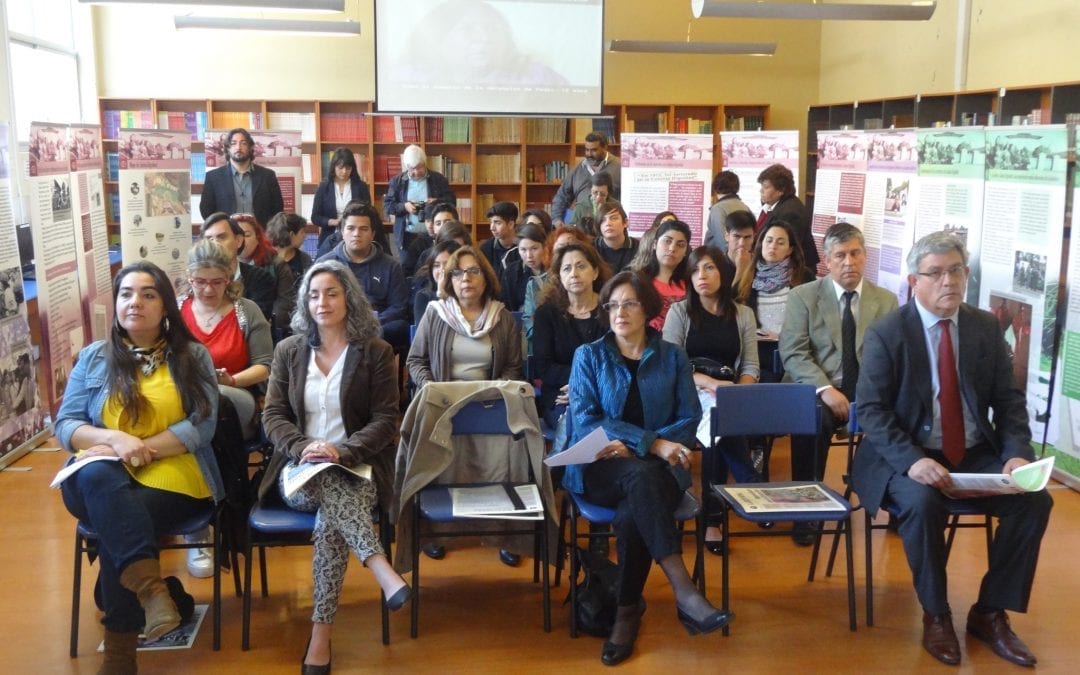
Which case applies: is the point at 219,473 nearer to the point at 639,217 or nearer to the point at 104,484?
the point at 104,484

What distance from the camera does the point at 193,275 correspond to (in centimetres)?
387

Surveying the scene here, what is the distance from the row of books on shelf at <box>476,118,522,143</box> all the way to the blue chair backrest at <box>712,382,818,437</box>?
7.31m

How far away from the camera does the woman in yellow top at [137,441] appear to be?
9.59 ft

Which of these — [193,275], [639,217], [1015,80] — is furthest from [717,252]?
[1015,80]

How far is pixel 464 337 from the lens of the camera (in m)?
4.20

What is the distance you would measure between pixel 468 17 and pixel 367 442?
620 centimetres

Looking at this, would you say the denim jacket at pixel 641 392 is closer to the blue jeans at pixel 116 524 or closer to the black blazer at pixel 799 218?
the blue jeans at pixel 116 524

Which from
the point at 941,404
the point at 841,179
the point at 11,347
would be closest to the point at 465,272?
the point at 941,404

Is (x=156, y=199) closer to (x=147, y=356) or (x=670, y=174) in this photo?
(x=147, y=356)

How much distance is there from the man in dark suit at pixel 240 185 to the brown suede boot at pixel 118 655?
4.67 meters

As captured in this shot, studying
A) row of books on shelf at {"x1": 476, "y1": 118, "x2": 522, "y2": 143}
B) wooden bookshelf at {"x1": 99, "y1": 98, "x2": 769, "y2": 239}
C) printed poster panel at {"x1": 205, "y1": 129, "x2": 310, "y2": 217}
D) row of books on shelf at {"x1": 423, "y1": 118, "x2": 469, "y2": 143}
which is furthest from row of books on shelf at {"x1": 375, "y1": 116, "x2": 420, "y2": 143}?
printed poster panel at {"x1": 205, "y1": 129, "x2": 310, "y2": 217}

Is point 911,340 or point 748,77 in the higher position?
point 748,77

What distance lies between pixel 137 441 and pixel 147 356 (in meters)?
0.32

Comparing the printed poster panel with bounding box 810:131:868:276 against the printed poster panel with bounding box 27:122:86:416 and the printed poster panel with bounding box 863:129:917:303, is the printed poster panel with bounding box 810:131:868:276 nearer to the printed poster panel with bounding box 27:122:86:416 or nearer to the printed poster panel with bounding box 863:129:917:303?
the printed poster panel with bounding box 863:129:917:303
